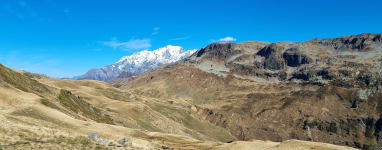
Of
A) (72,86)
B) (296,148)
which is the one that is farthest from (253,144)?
(72,86)

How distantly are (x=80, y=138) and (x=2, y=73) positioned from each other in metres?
64.8

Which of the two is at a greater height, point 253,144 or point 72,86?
point 72,86

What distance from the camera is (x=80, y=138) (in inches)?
1328

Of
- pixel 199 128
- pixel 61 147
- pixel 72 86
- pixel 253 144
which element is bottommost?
pixel 199 128

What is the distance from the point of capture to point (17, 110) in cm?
4797

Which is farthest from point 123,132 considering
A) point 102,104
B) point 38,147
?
point 102,104

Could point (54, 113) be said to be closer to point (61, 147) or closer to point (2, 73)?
point (61, 147)

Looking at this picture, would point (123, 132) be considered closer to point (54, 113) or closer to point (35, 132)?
point (54, 113)

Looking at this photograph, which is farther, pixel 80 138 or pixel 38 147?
pixel 80 138

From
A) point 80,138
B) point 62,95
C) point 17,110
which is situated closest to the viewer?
point 80,138

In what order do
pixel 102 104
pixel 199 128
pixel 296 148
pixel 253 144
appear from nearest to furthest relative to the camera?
pixel 296 148 < pixel 253 144 < pixel 102 104 < pixel 199 128

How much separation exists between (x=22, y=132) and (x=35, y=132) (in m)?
1.42

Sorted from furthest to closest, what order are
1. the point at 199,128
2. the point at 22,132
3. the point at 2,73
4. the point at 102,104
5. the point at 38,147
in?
the point at 199,128 → the point at 102,104 → the point at 2,73 → the point at 22,132 → the point at 38,147

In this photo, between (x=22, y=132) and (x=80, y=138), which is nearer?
(x=22, y=132)
